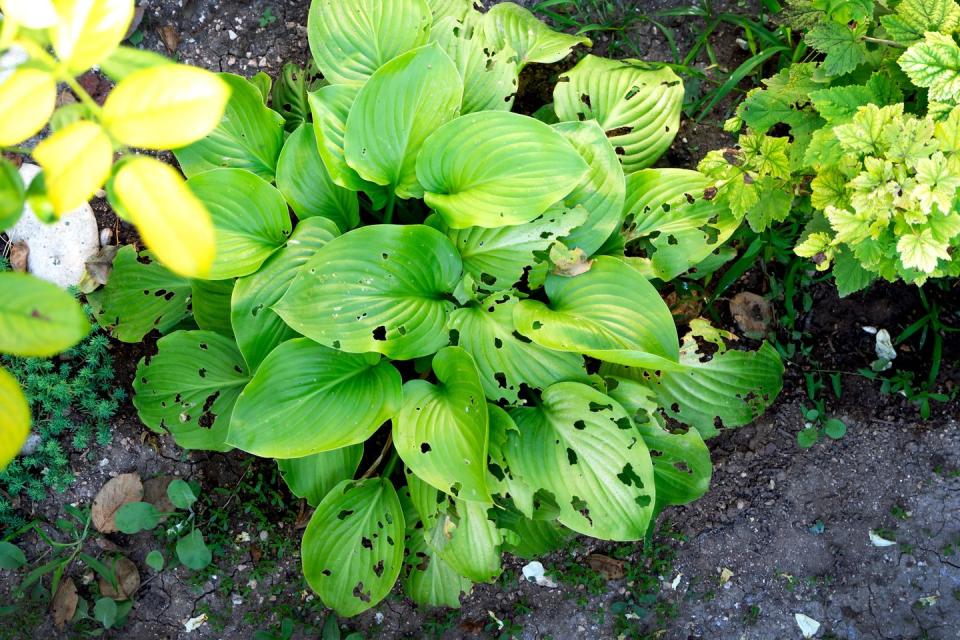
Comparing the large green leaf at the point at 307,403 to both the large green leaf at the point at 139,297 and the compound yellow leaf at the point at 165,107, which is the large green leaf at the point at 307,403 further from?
the compound yellow leaf at the point at 165,107

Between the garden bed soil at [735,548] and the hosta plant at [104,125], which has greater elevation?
the hosta plant at [104,125]

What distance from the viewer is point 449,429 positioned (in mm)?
1790

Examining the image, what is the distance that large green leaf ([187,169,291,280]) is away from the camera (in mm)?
1777

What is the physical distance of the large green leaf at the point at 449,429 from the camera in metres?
1.72

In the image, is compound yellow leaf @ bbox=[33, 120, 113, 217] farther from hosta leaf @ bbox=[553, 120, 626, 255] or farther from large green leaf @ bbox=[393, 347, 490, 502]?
hosta leaf @ bbox=[553, 120, 626, 255]

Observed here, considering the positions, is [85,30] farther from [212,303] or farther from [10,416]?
[212,303]

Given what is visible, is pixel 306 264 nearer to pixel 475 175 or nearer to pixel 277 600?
pixel 475 175

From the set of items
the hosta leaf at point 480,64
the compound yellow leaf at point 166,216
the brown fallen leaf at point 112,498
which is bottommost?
the brown fallen leaf at point 112,498

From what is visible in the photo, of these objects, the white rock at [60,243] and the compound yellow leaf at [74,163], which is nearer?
the compound yellow leaf at [74,163]

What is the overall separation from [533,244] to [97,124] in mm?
1290

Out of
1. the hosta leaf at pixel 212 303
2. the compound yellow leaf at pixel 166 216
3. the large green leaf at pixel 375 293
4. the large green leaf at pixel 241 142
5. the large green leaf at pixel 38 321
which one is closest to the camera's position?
the compound yellow leaf at pixel 166 216

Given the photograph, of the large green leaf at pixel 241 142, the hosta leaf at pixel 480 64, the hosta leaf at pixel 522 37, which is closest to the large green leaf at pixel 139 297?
the large green leaf at pixel 241 142

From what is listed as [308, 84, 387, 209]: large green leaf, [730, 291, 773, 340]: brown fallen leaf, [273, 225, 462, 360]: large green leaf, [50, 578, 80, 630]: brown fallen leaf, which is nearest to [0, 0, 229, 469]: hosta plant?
[273, 225, 462, 360]: large green leaf

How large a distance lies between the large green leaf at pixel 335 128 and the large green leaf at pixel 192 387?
63 centimetres
